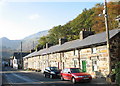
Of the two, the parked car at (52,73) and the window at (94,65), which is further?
the parked car at (52,73)

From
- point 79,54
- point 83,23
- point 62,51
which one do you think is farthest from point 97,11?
point 79,54

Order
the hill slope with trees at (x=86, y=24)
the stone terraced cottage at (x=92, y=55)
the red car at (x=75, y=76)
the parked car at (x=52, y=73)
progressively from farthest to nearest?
1. the hill slope with trees at (x=86, y=24)
2. the parked car at (x=52, y=73)
3. the stone terraced cottage at (x=92, y=55)
4. the red car at (x=75, y=76)

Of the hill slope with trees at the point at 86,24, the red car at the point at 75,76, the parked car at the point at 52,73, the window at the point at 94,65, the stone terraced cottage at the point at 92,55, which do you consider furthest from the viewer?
the hill slope with trees at the point at 86,24

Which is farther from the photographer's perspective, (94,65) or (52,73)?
(52,73)

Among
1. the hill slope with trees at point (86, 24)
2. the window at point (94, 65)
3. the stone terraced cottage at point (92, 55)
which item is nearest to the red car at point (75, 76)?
the stone terraced cottage at point (92, 55)

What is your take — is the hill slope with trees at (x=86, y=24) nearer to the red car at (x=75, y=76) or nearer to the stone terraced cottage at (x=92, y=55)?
the stone terraced cottage at (x=92, y=55)

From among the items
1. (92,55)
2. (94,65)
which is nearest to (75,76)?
(94,65)

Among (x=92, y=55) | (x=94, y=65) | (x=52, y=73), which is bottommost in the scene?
(x=52, y=73)

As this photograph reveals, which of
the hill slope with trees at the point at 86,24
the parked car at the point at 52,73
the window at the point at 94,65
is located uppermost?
the hill slope with trees at the point at 86,24

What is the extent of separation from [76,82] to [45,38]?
58.0 meters

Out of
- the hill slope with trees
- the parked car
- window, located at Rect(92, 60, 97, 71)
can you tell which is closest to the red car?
the parked car

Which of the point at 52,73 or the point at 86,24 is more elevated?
the point at 86,24

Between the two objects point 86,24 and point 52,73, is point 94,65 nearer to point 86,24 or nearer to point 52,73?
point 52,73

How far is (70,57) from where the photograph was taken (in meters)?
30.2
